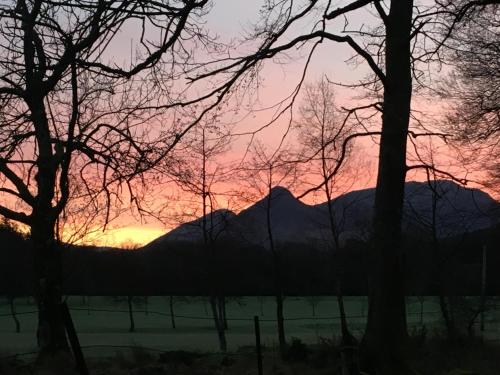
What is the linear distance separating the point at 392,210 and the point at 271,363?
210 inches

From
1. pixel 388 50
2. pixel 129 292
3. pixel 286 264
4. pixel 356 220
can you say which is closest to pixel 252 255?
pixel 286 264

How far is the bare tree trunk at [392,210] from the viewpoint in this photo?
10.5m

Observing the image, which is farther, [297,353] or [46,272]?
[46,272]

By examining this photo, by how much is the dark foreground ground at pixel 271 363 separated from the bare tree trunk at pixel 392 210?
1864 millimetres

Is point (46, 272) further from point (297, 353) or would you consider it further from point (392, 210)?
point (392, 210)

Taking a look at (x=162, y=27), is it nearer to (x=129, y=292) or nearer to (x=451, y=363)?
(x=451, y=363)

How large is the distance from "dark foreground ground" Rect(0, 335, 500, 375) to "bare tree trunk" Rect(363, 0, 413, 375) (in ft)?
6.12

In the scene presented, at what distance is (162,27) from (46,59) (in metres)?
1.44

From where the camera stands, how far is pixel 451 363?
43.2 feet

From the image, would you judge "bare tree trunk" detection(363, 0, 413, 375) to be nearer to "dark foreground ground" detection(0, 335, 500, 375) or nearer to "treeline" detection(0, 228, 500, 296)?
"dark foreground ground" detection(0, 335, 500, 375)

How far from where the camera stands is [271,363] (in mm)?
14234

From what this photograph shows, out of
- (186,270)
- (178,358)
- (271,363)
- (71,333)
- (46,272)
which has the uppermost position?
(46,272)

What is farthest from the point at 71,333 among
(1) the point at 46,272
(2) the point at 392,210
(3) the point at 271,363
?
(1) the point at 46,272

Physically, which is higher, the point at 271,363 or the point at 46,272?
the point at 46,272
